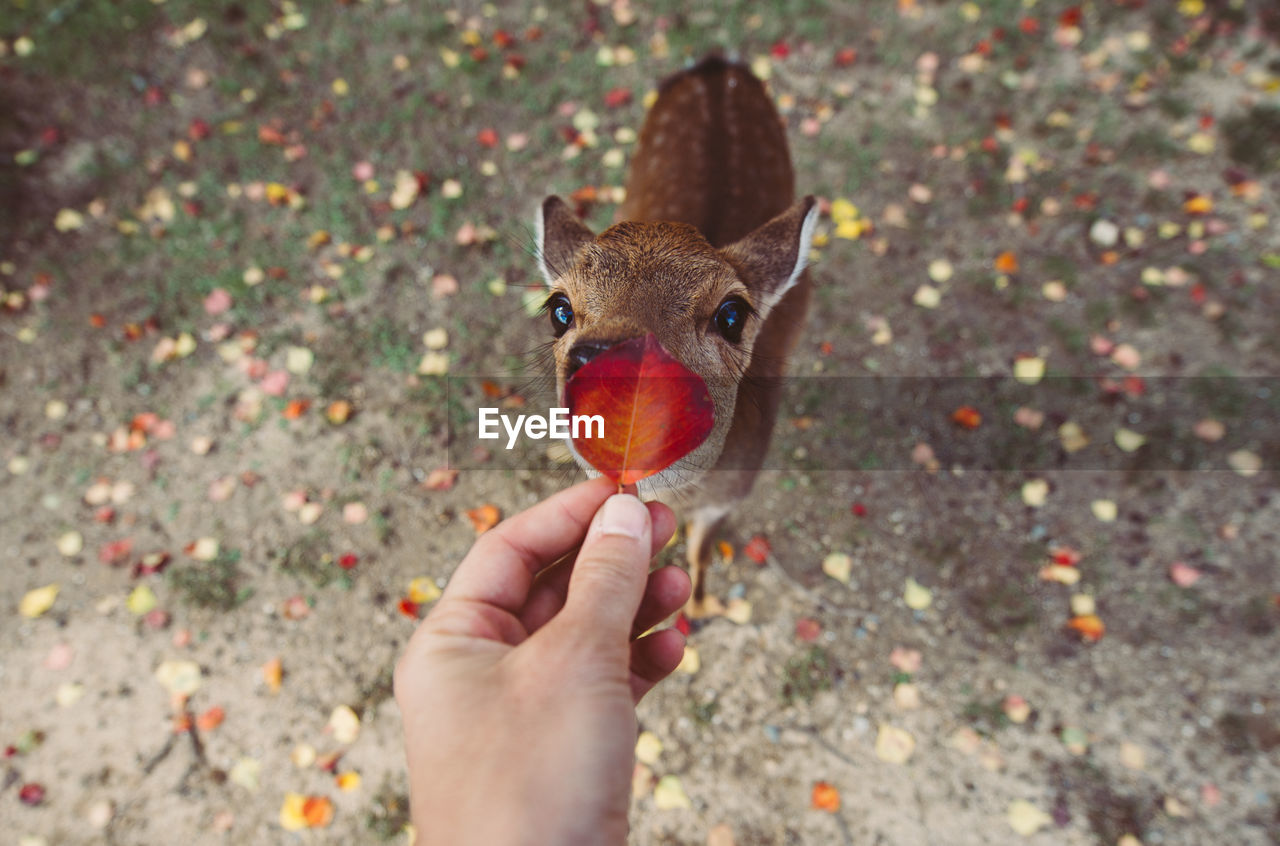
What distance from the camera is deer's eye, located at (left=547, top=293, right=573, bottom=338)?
2.80m

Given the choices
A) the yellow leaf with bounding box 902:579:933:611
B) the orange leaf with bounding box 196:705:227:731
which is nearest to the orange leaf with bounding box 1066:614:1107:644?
the yellow leaf with bounding box 902:579:933:611

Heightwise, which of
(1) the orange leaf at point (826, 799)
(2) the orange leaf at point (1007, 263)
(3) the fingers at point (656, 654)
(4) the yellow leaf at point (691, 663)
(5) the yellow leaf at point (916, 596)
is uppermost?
(3) the fingers at point (656, 654)

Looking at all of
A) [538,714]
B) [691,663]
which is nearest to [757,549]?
[691,663]

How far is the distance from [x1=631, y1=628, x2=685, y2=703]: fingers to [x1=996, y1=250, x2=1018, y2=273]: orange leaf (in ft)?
15.1

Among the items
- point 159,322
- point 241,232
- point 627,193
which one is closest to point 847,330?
point 627,193

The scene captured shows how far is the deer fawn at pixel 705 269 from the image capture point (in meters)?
2.60

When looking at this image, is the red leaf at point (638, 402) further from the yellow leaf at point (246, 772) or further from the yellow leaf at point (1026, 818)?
the yellow leaf at point (246, 772)

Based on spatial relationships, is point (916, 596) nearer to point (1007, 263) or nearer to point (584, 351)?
point (1007, 263)

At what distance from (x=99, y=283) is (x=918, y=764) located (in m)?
7.51

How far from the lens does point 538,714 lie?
1763mm

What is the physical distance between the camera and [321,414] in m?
5.20

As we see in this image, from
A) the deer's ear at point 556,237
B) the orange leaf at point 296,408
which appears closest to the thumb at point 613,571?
the deer's ear at point 556,237

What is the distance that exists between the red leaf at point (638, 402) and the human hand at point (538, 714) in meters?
0.18

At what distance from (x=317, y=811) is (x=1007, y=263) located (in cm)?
649
